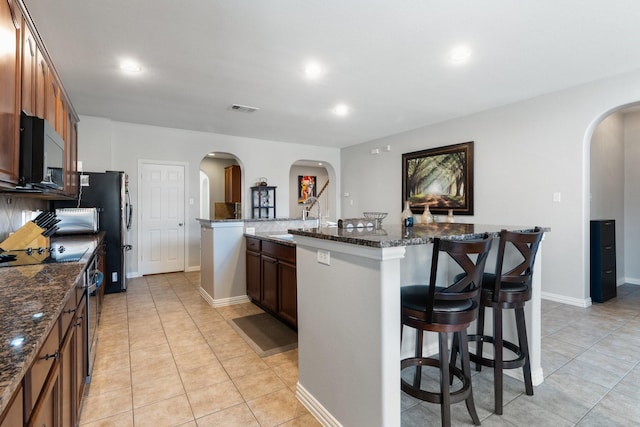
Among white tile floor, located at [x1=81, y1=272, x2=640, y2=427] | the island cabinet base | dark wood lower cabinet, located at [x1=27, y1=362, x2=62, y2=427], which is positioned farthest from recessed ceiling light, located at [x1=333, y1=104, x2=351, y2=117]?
dark wood lower cabinet, located at [x1=27, y1=362, x2=62, y2=427]

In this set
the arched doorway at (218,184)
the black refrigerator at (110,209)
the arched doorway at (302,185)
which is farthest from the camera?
the arched doorway at (302,185)

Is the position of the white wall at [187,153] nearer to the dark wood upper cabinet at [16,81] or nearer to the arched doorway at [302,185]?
the arched doorway at [302,185]

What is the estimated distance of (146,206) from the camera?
18.5 feet

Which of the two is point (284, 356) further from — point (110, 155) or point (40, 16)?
point (110, 155)

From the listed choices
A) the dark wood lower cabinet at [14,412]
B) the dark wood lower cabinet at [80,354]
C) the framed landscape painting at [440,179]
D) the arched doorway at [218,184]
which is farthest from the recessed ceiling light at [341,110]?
the dark wood lower cabinet at [14,412]

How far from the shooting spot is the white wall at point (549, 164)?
3734mm

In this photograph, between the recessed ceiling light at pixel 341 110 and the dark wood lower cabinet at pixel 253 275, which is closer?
the dark wood lower cabinet at pixel 253 275

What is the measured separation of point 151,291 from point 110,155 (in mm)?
2293

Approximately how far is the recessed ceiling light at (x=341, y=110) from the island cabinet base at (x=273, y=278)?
89.4 inches

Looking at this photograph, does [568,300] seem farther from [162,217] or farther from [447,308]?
[162,217]

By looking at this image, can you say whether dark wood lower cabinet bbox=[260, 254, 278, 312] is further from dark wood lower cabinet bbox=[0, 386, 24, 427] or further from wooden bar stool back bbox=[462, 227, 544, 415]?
dark wood lower cabinet bbox=[0, 386, 24, 427]

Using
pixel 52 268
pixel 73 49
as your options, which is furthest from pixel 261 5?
pixel 52 268

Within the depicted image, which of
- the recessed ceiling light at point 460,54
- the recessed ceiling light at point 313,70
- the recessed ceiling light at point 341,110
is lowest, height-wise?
the recessed ceiling light at point 460,54

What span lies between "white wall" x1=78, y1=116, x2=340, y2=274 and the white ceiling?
26.5 inches
